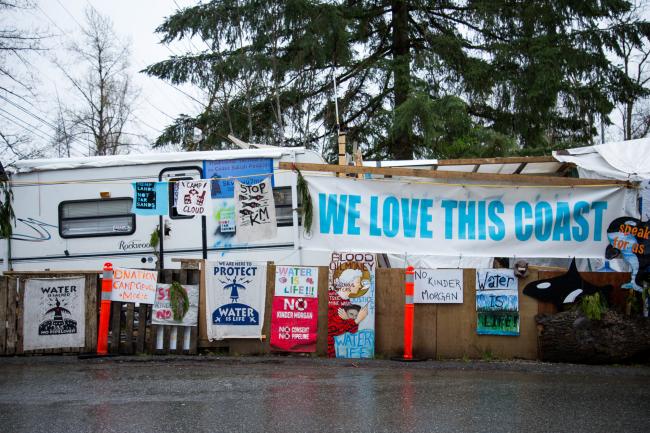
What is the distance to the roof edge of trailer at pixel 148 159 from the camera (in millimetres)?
12562

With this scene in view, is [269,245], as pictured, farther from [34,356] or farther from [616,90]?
[616,90]

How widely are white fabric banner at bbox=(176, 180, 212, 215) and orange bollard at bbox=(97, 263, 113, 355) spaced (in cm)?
179

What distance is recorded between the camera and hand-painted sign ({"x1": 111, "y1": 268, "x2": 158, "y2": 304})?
34.1 feet

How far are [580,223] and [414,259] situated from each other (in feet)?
10.0

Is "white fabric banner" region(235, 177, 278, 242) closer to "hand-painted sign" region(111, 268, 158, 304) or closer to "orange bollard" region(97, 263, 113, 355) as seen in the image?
"hand-painted sign" region(111, 268, 158, 304)

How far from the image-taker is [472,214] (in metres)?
10.8

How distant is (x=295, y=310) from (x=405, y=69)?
10.5 meters

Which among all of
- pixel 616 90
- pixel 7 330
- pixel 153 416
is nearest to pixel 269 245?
pixel 7 330

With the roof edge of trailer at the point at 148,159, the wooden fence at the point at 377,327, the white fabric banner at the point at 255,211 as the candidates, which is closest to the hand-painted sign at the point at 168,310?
the wooden fence at the point at 377,327

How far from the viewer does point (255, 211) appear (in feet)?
36.2

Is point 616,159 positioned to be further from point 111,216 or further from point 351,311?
point 111,216

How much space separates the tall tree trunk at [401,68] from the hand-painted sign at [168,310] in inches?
361

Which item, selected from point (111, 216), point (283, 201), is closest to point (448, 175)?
point (283, 201)

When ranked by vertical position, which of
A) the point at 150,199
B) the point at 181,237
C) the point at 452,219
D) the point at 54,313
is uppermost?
the point at 150,199
